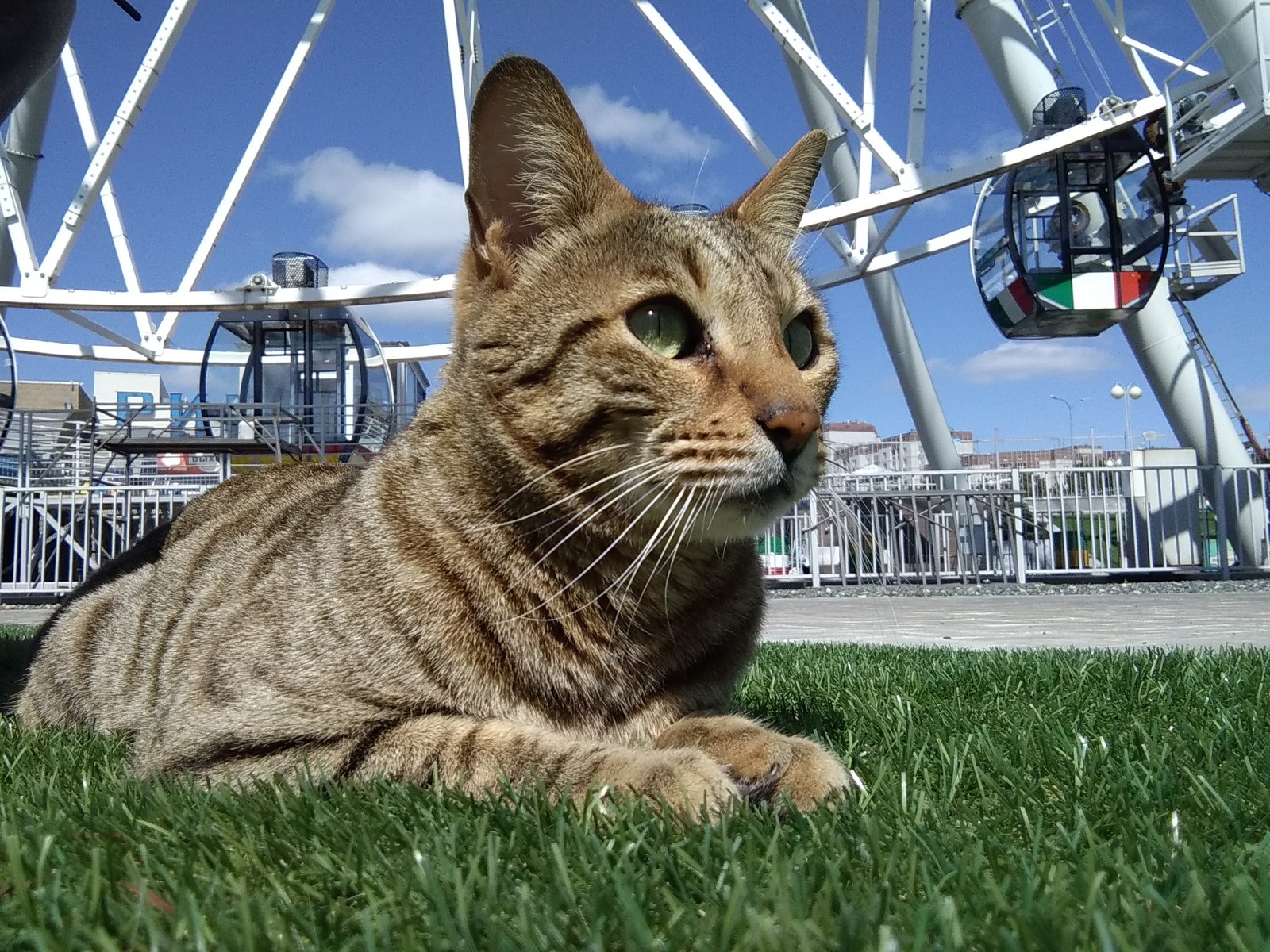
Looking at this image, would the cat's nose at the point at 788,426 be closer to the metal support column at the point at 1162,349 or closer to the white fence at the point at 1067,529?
the white fence at the point at 1067,529

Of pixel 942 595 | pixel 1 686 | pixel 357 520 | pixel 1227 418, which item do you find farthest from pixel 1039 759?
pixel 1227 418

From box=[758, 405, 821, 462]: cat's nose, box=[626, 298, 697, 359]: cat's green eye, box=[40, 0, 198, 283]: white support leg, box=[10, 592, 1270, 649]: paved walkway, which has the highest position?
box=[40, 0, 198, 283]: white support leg

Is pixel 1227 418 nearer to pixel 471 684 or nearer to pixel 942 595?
pixel 942 595

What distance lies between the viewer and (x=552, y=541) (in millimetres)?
2182

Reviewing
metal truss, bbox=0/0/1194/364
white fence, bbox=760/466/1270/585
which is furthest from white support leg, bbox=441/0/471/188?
white fence, bbox=760/466/1270/585

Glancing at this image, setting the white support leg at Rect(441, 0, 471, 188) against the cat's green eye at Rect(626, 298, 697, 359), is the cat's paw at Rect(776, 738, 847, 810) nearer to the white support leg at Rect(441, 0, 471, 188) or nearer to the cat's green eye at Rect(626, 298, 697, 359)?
the cat's green eye at Rect(626, 298, 697, 359)

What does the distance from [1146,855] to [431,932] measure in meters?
1.02

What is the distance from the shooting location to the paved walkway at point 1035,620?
238 inches

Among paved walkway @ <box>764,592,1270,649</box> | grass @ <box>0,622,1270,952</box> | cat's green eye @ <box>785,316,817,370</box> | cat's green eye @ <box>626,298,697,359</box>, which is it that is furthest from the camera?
paved walkway @ <box>764,592,1270,649</box>

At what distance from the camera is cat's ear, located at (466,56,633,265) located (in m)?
2.37

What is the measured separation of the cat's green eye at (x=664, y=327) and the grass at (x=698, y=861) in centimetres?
101

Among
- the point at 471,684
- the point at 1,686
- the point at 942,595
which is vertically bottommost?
the point at 942,595

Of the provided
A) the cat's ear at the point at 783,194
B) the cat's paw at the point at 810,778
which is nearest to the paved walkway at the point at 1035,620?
the cat's ear at the point at 783,194

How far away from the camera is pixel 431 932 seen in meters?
1.08
